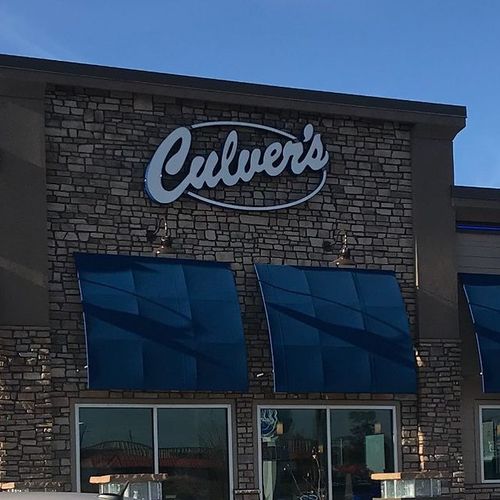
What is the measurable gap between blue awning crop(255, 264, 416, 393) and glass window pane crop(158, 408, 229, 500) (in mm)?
1273

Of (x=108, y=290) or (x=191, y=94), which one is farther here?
(x=191, y=94)

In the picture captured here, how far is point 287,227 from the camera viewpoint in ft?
59.8

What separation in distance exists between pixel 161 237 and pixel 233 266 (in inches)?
51.2

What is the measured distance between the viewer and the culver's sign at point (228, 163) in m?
17.3

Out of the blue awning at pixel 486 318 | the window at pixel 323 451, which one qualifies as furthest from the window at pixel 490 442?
the window at pixel 323 451

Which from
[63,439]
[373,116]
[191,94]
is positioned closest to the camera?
[63,439]

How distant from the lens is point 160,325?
53.7 feet

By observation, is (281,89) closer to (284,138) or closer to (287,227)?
(284,138)

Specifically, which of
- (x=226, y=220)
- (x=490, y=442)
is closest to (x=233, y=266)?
(x=226, y=220)

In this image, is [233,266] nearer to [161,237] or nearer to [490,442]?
[161,237]

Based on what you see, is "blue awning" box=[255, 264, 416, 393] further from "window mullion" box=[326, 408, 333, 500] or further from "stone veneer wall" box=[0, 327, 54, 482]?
"stone veneer wall" box=[0, 327, 54, 482]

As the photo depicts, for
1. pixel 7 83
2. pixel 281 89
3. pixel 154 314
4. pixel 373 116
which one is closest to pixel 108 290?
pixel 154 314

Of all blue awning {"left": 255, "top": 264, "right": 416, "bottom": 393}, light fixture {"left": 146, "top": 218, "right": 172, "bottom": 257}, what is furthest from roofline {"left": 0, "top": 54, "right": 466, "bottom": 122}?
blue awning {"left": 255, "top": 264, "right": 416, "bottom": 393}

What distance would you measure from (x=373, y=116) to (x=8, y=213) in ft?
21.6
